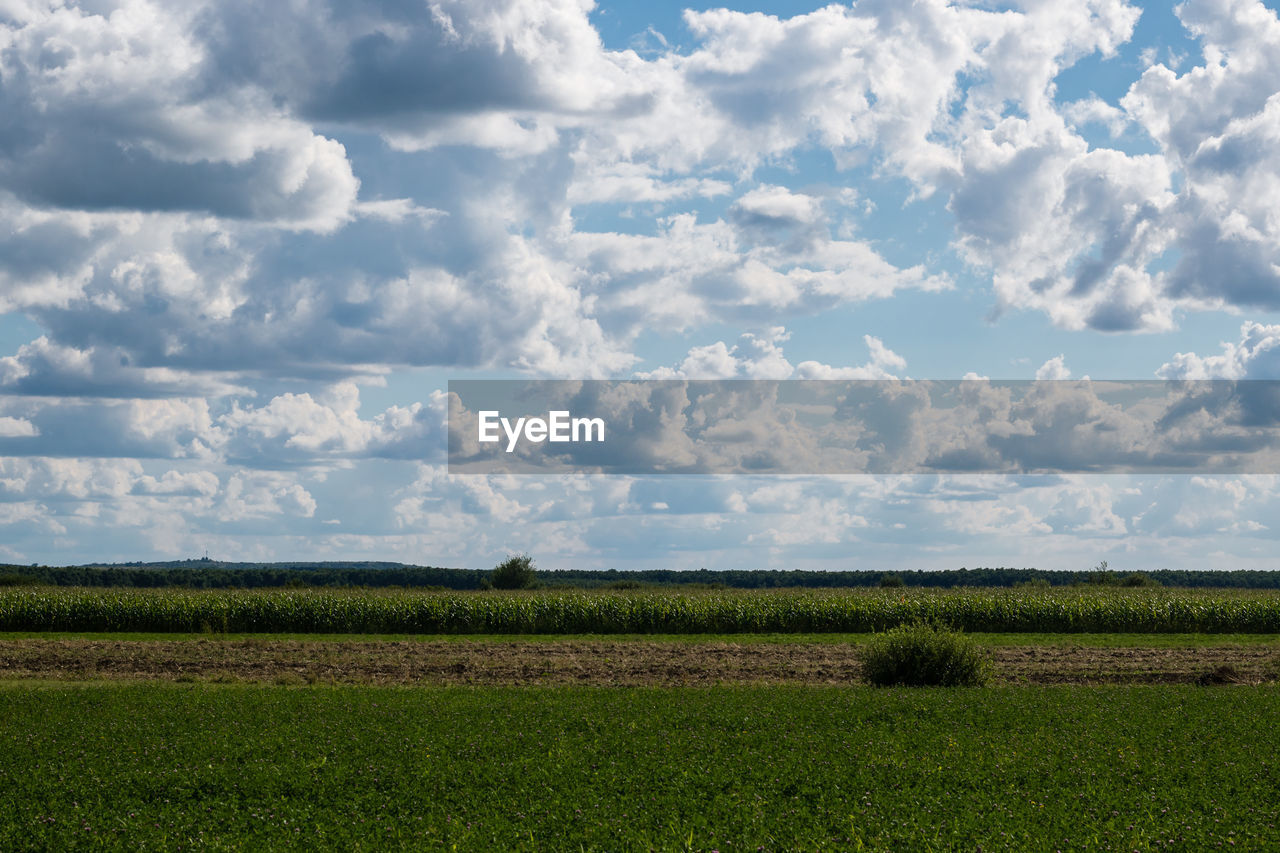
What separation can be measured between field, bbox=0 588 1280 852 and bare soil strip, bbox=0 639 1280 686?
239 millimetres

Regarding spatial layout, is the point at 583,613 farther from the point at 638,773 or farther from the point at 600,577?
the point at 600,577

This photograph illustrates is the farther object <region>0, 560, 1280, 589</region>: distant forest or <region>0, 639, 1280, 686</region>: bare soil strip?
<region>0, 560, 1280, 589</region>: distant forest

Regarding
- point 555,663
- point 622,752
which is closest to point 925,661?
point 555,663

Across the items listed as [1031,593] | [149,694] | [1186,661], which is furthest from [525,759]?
[1031,593]

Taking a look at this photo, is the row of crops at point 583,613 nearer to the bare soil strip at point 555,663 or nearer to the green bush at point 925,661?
the bare soil strip at point 555,663

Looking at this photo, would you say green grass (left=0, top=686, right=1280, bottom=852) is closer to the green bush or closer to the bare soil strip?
the green bush

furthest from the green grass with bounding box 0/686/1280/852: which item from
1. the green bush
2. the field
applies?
the green bush

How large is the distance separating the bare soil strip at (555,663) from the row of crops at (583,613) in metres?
8.57

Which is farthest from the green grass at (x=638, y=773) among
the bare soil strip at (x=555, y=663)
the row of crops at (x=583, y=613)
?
the row of crops at (x=583, y=613)

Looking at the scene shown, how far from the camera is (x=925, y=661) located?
2948cm

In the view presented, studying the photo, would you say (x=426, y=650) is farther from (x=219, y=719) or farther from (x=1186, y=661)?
(x=1186, y=661)

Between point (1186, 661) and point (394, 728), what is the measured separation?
30476mm

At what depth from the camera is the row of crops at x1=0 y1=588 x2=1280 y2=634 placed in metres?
52.9

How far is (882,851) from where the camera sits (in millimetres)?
13195
